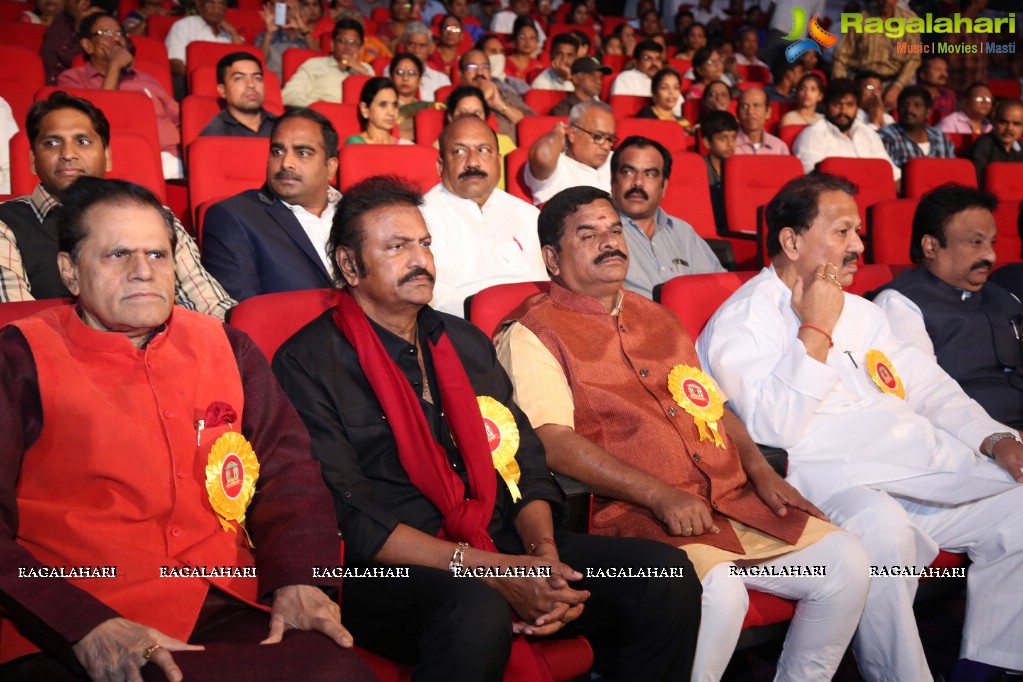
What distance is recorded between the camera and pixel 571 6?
9.03 m

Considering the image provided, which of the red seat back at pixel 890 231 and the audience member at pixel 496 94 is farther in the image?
the audience member at pixel 496 94

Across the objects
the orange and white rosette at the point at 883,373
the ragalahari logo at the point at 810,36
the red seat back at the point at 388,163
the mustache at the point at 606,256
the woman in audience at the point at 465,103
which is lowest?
the orange and white rosette at the point at 883,373

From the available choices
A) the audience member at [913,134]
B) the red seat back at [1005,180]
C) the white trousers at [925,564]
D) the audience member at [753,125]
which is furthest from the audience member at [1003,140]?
the white trousers at [925,564]

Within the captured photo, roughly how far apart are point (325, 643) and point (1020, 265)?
2.85m

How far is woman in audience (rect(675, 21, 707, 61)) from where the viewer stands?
338 inches

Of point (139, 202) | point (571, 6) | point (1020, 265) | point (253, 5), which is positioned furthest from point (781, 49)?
point (139, 202)

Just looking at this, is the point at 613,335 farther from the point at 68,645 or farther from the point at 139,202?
the point at 68,645

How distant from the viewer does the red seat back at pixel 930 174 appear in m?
4.75

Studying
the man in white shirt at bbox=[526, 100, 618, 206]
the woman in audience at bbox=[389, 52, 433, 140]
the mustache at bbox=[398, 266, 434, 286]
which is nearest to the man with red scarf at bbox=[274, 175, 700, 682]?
the mustache at bbox=[398, 266, 434, 286]

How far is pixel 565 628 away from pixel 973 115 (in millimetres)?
6606

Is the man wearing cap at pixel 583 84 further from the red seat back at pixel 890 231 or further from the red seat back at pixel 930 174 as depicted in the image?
the red seat back at pixel 890 231

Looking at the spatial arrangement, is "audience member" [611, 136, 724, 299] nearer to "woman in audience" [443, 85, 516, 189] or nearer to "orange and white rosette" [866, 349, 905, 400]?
"orange and white rosette" [866, 349, 905, 400]

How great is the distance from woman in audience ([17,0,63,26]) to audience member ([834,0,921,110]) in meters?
6.05

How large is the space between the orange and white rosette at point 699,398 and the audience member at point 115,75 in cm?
324
